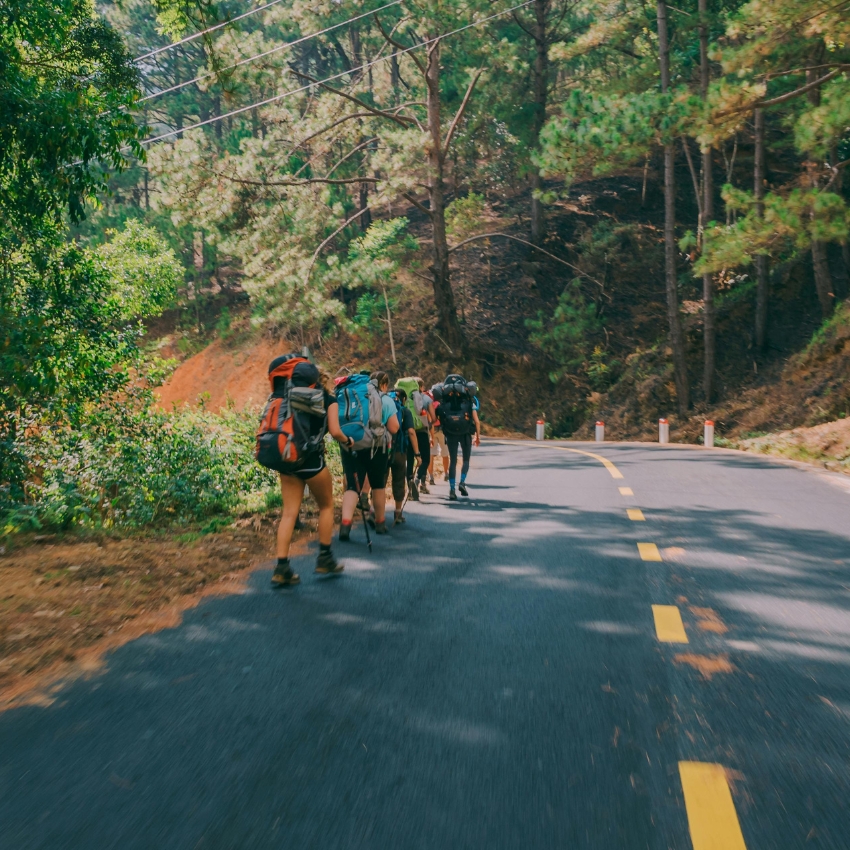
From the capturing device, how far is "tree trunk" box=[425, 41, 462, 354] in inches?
1196

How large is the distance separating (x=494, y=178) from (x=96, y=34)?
30.4 metres

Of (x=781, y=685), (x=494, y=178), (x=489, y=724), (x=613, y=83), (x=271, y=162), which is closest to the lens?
(x=489, y=724)

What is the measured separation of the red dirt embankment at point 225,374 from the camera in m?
41.7

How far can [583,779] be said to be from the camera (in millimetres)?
3766

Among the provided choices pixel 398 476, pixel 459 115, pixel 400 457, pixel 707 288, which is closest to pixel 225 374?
pixel 459 115

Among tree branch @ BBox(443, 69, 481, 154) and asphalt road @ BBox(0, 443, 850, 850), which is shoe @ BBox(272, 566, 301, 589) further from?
tree branch @ BBox(443, 69, 481, 154)

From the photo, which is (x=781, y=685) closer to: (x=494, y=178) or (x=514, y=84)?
(x=514, y=84)

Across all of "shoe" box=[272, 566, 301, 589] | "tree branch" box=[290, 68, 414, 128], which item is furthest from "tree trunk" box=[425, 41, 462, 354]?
"shoe" box=[272, 566, 301, 589]

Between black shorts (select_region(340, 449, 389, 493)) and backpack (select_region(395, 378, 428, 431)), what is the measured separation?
87.5 inches

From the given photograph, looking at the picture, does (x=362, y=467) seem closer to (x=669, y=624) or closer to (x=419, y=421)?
(x=419, y=421)

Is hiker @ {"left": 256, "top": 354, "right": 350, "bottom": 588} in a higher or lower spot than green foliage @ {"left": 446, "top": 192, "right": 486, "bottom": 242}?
lower

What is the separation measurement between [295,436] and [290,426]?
0.30ft

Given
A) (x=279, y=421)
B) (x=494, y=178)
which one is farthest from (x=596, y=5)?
(x=279, y=421)

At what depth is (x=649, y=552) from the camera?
345 inches
